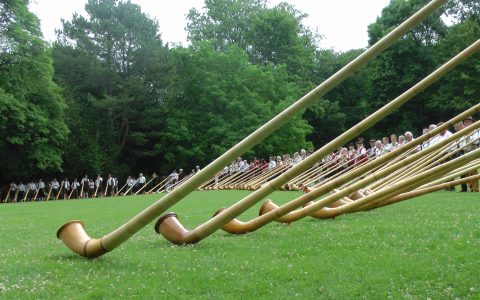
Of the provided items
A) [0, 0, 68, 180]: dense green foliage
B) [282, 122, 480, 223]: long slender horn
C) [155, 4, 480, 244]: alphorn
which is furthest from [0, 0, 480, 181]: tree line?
[155, 4, 480, 244]: alphorn

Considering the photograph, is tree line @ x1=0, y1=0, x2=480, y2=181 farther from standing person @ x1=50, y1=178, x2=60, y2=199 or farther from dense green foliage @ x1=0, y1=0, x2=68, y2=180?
standing person @ x1=50, y1=178, x2=60, y2=199

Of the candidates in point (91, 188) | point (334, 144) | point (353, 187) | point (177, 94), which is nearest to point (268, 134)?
point (334, 144)

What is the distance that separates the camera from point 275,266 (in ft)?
22.2

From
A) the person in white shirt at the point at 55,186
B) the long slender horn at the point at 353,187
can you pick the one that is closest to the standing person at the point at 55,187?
the person in white shirt at the point at 55,186

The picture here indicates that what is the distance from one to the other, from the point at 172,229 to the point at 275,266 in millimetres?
2190

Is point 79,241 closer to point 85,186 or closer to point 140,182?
point 140,182

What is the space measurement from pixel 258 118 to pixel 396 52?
15.3 m

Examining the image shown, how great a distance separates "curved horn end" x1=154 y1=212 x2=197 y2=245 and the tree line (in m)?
39.1

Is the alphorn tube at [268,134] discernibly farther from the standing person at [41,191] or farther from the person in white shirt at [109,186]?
the standing person at [41,191]

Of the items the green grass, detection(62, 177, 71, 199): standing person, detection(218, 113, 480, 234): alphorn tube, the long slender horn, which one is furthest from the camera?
detection(62, 177, 71, 199): standing person

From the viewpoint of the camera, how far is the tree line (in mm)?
48094

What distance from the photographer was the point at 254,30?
62500mm

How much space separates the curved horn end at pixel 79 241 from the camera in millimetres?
7074

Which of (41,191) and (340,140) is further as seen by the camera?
(41,191)
